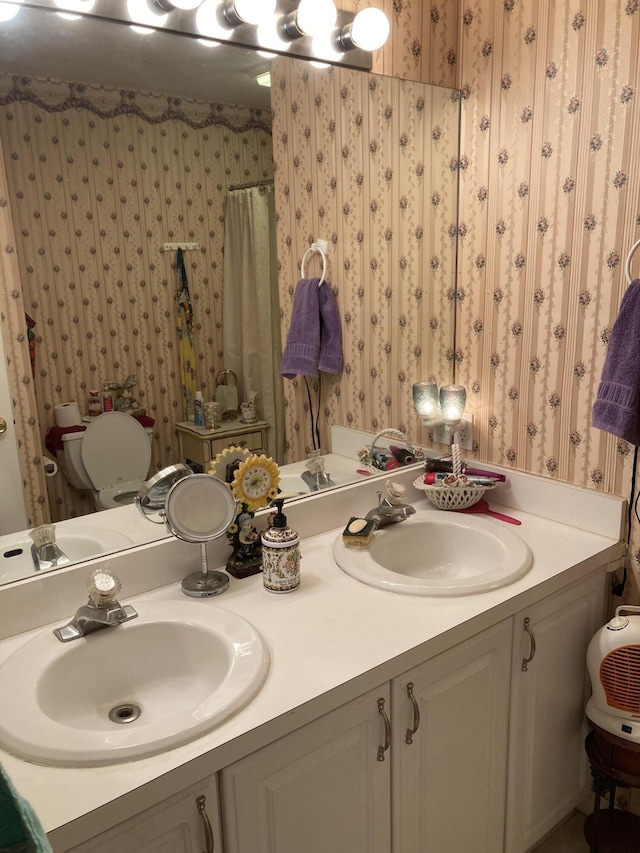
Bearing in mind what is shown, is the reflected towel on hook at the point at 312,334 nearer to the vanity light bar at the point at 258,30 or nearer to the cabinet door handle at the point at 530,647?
the vanity light bar at the point at 258,30

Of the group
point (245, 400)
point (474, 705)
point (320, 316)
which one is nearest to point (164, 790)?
point (474, 705)

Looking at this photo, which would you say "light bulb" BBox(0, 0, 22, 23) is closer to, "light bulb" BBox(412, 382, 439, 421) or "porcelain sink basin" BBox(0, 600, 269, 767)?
"porcelain sink basin" BBox(0, 600, 269, 767)

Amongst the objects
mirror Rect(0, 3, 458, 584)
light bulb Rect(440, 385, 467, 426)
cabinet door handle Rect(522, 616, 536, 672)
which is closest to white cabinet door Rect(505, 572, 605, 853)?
cabinet door handle Rect(522, 616, 536, 672)

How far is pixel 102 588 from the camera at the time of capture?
4.06 feet

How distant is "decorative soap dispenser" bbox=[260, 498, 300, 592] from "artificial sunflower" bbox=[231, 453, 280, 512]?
100mm

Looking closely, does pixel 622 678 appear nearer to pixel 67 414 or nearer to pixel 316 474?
pixel 316 474

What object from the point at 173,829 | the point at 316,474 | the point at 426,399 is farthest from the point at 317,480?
the point at 173,829

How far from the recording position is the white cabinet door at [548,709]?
1522 millimetres

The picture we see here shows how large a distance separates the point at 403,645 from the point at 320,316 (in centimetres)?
95

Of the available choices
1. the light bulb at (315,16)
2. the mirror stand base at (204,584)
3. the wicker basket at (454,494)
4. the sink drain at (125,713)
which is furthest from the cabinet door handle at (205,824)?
the light bulb at (315,16)

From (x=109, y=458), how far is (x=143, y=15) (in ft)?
3.10

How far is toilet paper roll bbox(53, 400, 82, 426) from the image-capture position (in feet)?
4.36

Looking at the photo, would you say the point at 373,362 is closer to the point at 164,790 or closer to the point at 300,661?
the point at 300,661

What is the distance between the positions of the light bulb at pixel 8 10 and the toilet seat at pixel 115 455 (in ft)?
2.53
